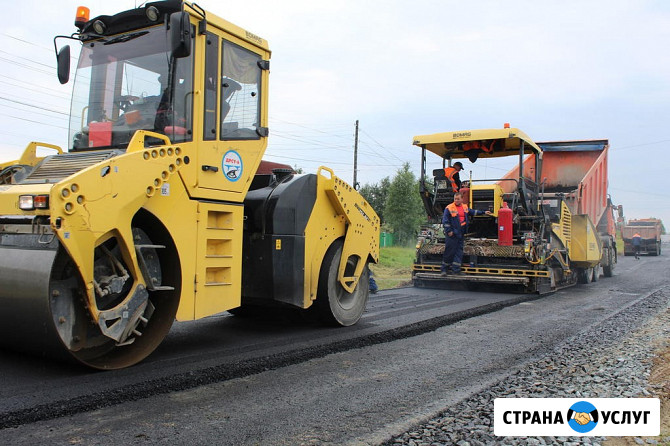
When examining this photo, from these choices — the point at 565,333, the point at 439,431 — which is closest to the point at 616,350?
the point at 565,333

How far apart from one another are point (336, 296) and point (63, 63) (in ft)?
11.4

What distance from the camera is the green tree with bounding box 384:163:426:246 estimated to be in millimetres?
35219

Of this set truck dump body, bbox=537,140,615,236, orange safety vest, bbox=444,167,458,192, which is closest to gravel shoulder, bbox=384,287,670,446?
orange safety vest, bbox=444,167,458,192

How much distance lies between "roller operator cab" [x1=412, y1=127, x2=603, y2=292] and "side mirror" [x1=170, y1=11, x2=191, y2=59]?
23.5ft

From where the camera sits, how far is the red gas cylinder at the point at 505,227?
10141mm

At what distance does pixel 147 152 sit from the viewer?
4016mm

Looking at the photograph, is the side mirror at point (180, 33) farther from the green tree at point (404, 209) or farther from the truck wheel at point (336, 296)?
the green tree at point (404, 209)

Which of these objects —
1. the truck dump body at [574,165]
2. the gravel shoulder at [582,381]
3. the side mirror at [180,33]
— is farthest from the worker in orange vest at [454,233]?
the side mirror at [180,33]

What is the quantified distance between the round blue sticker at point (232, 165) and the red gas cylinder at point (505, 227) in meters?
6.44

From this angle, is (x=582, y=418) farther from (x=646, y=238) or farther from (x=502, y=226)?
(x=646, y=238)

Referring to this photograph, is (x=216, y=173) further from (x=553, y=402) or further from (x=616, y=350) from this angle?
(x=616, y=350)

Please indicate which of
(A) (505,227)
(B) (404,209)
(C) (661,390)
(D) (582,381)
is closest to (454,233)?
(A) (505,227)

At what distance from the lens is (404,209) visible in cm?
3525

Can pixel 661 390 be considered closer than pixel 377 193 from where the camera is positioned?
Yes
